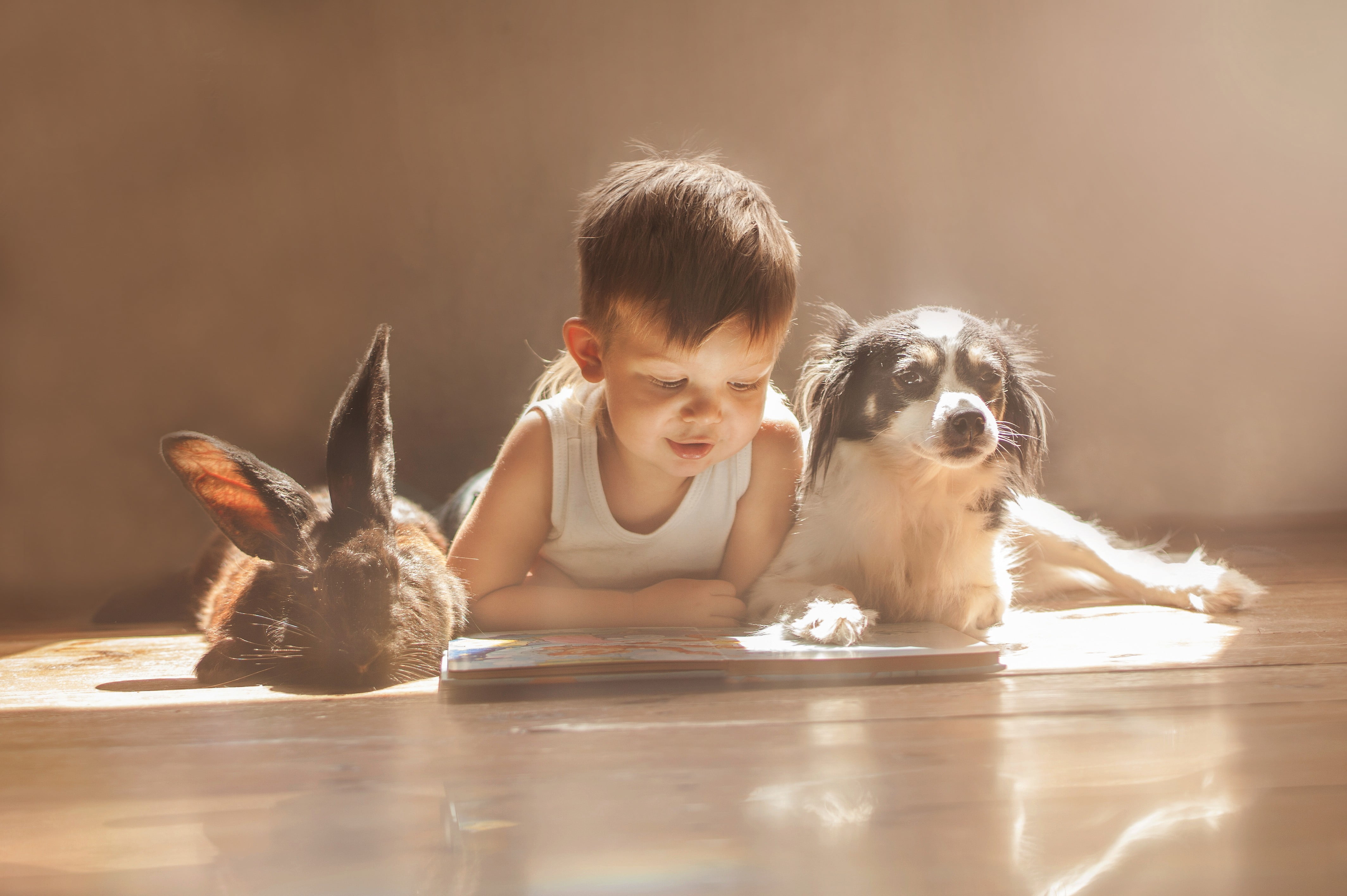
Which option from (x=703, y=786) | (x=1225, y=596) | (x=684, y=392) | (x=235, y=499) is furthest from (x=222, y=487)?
(x=1225, y=596)

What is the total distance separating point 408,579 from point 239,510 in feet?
0.71

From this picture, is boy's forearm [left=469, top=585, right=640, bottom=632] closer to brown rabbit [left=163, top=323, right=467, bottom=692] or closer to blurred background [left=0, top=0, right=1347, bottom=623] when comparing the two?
brown rabbit [left=163, top=323, right=467, bottom=692]

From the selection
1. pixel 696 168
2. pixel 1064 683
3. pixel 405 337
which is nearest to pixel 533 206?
pixel 405 337

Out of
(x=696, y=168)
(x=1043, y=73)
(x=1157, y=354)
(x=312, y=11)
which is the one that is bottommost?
(x=1157, y=354)

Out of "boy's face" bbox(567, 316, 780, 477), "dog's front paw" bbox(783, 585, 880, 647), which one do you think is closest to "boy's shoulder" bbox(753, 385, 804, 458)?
"boy's face" bbox(567, 316, 780, 477)

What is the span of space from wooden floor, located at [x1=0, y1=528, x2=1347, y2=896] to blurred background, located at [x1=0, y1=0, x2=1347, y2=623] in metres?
1.13

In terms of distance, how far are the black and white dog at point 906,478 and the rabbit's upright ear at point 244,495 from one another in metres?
0.61

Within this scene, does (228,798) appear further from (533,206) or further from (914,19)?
(914,19)

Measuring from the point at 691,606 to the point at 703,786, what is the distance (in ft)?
1.84

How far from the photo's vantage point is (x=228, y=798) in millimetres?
710

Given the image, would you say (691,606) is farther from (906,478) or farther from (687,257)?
(687,257)

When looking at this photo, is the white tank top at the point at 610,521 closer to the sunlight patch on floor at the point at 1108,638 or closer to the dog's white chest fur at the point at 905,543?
the dog's white chest fur at the point at 905,543

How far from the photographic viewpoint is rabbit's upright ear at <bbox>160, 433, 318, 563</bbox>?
1.07 metres

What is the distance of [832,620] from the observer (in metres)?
1.11
